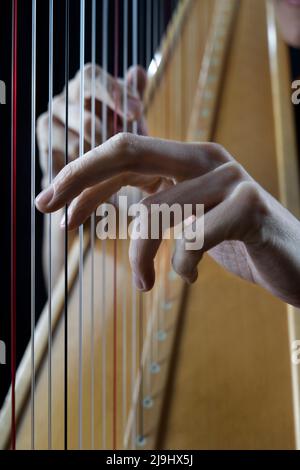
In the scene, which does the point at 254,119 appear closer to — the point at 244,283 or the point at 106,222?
the point at 244,283

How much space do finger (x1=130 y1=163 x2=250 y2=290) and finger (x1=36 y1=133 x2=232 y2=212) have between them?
12mm

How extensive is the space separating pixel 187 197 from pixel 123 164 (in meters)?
0.04

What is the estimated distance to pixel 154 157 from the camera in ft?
1.24

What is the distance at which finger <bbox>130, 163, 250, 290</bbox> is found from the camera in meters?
0.38

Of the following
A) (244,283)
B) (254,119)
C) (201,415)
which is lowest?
(201,415)

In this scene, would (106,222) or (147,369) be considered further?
(147,369)

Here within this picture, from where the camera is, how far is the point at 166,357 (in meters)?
0.78

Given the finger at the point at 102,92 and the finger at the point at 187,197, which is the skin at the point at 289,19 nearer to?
the finger at the point at 102,92

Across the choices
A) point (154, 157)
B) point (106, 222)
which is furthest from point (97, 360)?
point (154, 157)

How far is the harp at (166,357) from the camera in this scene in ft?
2.22

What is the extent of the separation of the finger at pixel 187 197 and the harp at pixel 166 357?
0.12 m

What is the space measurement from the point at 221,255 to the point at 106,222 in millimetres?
176

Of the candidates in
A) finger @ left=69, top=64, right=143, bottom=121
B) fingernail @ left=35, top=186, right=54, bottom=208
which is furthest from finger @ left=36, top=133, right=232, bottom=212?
finger @ left=69, top=64, right=143, bottom=121

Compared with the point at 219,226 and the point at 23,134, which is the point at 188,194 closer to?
the point at 219,226
